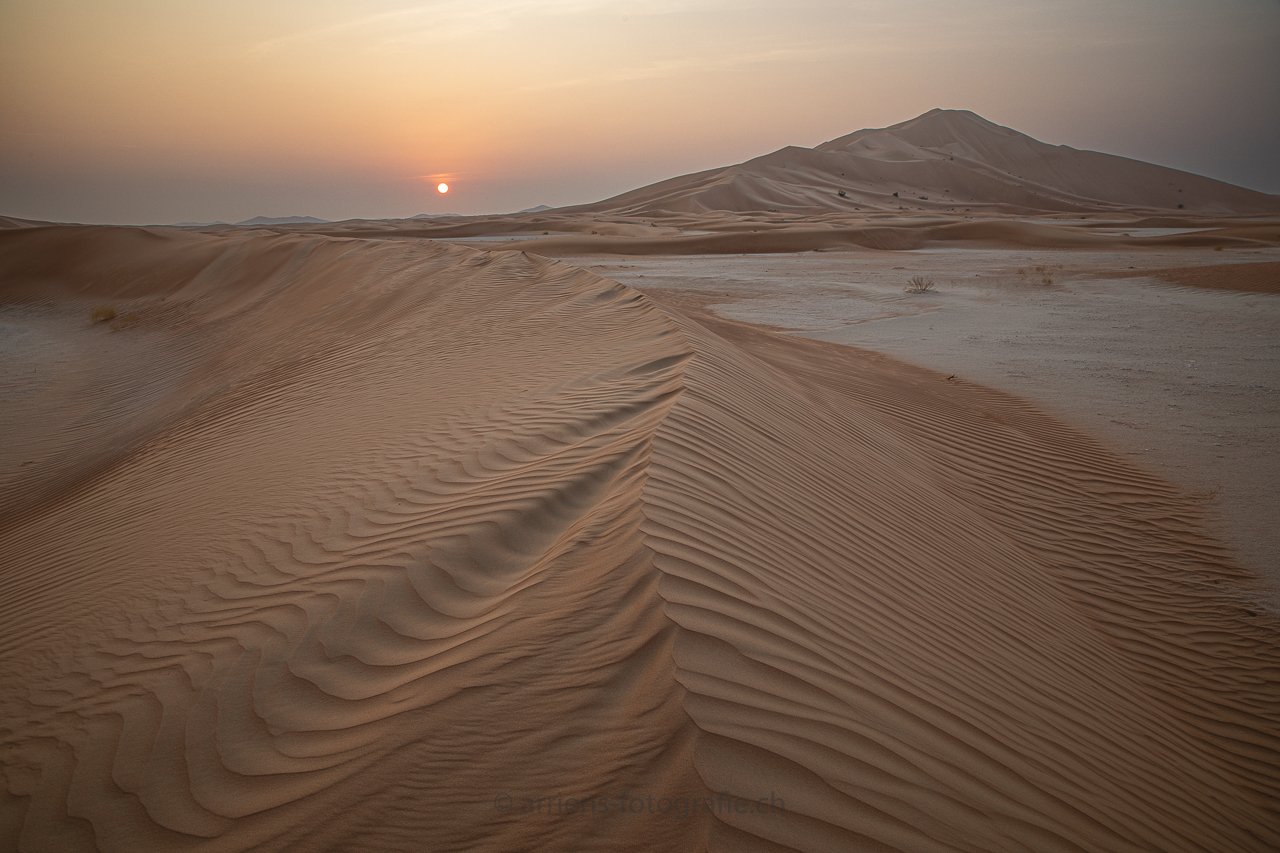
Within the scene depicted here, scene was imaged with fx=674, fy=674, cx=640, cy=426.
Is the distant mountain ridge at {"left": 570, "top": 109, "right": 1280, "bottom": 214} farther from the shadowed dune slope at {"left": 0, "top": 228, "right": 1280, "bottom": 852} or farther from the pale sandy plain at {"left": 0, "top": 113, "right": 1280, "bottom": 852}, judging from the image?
the shadowed dune slope at {"left": 0, "top": 228, "right": 1280, "bottom": 852}

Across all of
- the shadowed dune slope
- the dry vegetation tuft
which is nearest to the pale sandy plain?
the shadowed dune slope

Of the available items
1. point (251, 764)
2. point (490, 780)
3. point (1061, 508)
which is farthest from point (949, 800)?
point (1061, 508)

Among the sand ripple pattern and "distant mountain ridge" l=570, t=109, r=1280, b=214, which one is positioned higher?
"distant mountain ridge" l=570, t=109, r=1280, b=214

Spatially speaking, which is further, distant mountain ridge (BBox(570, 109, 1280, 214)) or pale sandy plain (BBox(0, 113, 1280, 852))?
distant mountain ridge (BBox(570, 109, 1280, 214))

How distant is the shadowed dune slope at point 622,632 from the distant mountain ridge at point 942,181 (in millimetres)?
55474

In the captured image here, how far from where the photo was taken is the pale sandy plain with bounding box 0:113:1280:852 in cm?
186

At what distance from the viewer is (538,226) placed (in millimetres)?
40875

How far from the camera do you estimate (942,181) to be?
265 ft

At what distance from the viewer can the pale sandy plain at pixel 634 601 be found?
1856 mm

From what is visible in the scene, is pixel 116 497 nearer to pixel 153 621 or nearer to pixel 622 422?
pixel 153 621

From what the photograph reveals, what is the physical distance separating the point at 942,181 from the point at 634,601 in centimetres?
9146

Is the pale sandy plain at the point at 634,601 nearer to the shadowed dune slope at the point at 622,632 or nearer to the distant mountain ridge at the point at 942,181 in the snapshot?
the shadowed dune slope at the point at 622,632

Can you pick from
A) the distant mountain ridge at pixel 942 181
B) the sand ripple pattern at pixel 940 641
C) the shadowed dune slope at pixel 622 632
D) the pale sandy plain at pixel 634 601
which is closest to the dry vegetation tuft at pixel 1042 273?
the pale sandy plain at pixel 634 601

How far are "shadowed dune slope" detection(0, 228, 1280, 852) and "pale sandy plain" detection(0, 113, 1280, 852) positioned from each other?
2 cm
